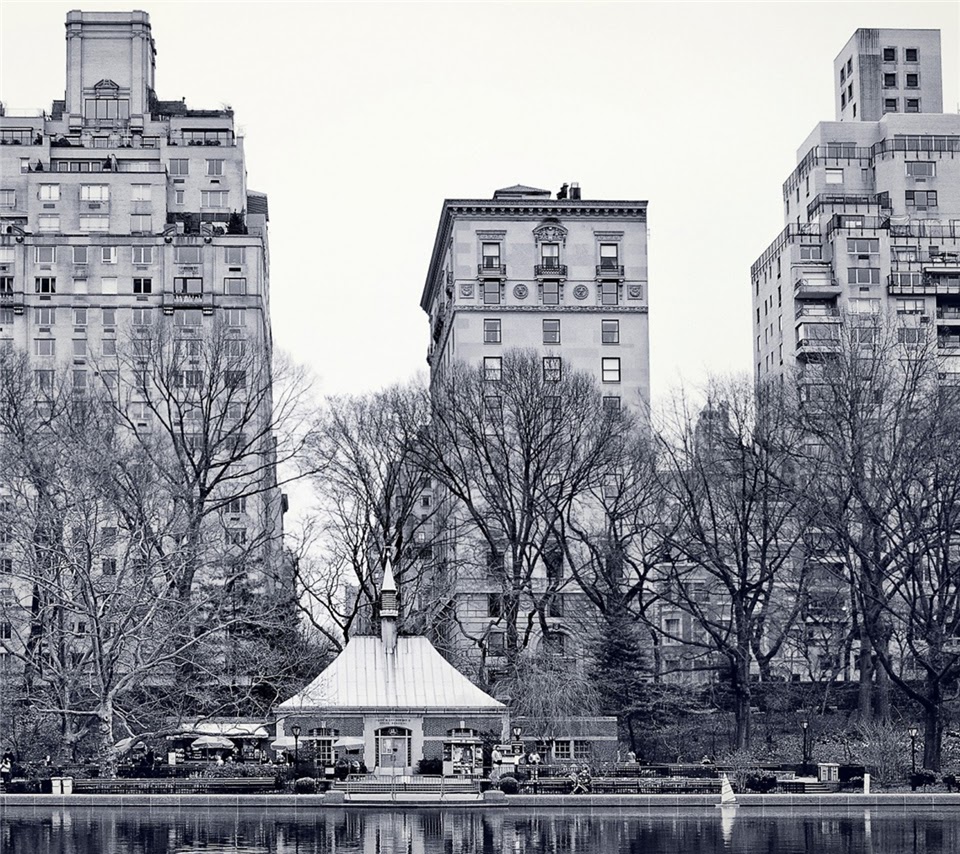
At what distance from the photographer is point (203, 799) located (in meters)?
66.0

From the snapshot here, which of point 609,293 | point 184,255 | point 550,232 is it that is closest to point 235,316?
point 184,255

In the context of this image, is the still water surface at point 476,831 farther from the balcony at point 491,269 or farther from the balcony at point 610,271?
the balcony at point 610,271

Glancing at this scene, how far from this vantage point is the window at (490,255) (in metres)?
108

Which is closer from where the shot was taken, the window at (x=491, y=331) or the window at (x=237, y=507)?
the window at (x=237, y=507)

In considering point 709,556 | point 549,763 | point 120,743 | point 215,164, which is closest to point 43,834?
point 120,743

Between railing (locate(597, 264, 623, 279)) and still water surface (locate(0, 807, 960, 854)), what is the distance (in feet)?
161

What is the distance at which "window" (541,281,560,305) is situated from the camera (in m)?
108

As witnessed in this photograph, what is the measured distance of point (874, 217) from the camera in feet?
396

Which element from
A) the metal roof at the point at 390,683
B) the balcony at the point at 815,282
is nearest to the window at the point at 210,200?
the balcony at the point at 815,282

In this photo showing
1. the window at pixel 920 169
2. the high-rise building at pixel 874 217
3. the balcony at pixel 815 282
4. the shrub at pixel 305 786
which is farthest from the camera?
the window at pixel 920 169

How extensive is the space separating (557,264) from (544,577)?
19609mm

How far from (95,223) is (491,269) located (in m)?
29.8

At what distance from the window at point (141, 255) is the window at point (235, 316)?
240 inches

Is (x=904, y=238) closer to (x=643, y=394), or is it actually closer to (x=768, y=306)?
(x=768, y=306)
